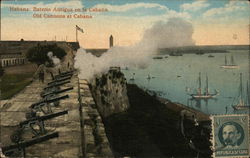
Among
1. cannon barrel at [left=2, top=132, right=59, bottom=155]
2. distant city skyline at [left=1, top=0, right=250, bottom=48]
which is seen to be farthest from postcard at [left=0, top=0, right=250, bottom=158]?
cannon barrel at [left=2, top=132, right=59, bottom=155]

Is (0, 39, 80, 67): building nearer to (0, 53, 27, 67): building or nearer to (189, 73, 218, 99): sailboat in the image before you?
(0, 53, 27, 67): building

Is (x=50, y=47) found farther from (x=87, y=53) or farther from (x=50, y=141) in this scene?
(x=50, y=141)

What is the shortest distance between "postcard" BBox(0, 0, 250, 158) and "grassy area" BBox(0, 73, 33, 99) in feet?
0.06

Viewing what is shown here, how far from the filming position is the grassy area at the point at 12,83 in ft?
18.5

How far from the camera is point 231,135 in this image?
231 inches

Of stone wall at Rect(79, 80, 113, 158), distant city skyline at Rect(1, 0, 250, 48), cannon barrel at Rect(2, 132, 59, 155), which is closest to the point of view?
cannon barrel at Rect(2, 132, 59, 155)

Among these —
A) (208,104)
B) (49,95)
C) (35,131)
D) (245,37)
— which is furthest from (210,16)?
(35,131)

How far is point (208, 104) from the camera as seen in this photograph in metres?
5.81

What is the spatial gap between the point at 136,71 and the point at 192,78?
44.4 inches

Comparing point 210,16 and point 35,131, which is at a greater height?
point 210,16

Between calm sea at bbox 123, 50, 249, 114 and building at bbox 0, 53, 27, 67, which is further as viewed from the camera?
calm sea at bbox 123, 50, 249, 114

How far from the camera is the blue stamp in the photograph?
5.78 metres

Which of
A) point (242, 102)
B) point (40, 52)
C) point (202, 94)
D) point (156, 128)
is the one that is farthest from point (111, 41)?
point (242, 102)

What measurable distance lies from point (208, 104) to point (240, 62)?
115 centimetres
